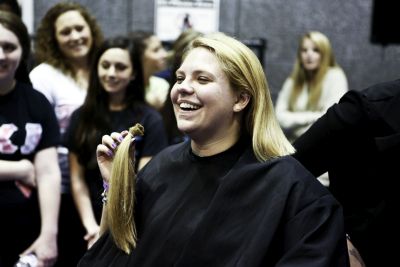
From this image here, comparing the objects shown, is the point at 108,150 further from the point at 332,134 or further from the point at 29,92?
the point at 29,92

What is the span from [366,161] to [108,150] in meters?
0.79

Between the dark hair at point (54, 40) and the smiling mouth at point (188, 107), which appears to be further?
the dark hair at point (54, 40)

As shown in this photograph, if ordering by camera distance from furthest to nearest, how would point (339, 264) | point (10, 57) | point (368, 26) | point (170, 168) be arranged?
point (368, 26) → point (10, 57) → point (170, 168) → point (339, 264)

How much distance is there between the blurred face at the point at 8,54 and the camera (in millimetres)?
3107

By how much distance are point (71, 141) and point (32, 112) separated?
43 centimetres

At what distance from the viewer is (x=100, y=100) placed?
361 cm

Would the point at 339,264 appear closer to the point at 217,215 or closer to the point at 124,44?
the point at 217,215

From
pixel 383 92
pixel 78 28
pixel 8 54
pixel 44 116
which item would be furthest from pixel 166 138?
pixel 383 92

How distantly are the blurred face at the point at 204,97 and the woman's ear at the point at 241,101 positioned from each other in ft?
0.04

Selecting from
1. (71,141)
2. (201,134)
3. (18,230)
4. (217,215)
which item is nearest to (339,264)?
(217,215)

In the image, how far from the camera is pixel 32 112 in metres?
3.17

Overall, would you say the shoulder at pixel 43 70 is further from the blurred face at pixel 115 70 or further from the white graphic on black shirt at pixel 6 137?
the white graphic on black shirt at pixel 6 137

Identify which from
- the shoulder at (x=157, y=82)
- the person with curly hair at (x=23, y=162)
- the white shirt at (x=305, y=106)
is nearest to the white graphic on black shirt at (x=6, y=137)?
the person with curly hair at (x=23, y=162)

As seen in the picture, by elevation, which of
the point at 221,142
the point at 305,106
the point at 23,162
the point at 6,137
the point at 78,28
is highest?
the point at 78,28
